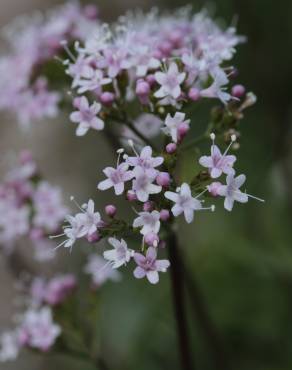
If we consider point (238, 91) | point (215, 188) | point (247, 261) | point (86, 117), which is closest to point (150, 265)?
point (215, 188)

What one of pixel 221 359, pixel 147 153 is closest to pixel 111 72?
pixel 147 153

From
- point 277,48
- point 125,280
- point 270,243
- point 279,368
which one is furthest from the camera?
point 277,48

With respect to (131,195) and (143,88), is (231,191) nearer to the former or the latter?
(131,195)

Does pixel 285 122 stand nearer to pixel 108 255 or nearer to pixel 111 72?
pixel 111 72

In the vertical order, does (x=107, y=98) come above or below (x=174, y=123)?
above

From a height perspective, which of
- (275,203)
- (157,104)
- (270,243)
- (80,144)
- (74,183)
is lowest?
(157,104)

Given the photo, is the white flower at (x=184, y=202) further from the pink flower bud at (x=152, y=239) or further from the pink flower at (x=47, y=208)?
the pink flower at (x=47, y=208)

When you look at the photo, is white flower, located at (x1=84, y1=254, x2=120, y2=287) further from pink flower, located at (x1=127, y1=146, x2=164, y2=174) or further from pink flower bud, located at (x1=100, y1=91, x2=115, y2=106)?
pink flower, located at (x1=127, y1=146, x2=164, y2=174)
